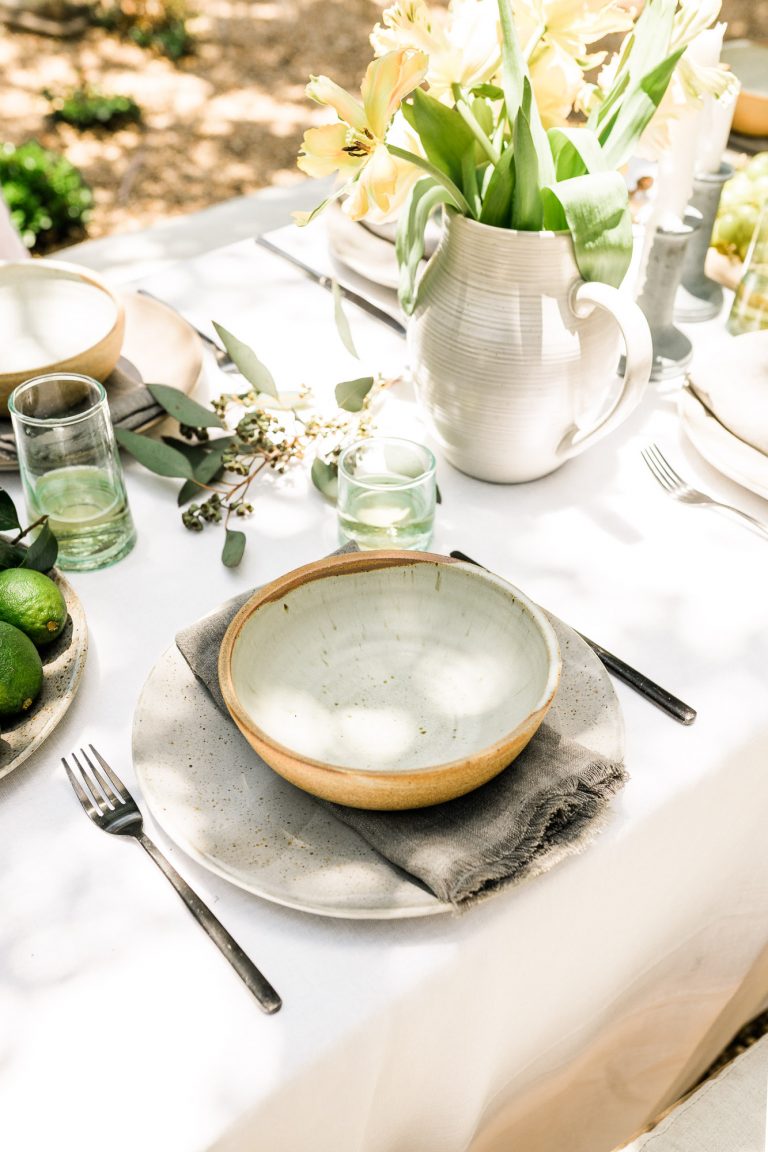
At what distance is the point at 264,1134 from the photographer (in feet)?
2.03

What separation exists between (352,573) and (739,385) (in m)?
0.51

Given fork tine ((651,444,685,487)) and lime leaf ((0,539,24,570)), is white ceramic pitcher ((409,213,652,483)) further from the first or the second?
lime leaf ((0,539,24,570))

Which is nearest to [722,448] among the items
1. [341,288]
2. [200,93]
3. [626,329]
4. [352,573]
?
[626,329]

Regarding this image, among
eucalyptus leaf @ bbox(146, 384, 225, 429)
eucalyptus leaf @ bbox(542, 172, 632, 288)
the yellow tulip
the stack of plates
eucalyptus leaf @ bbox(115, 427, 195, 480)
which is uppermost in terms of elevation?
the yellow tulip

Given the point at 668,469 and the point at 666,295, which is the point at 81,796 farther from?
the point at 666,295

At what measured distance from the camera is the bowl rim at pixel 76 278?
1.03 m

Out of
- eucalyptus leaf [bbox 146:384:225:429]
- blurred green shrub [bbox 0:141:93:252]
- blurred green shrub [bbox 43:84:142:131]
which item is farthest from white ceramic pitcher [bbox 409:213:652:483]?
blurred green shrub [bbox 43:84:142:131]

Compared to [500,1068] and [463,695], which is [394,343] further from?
[500,1068]

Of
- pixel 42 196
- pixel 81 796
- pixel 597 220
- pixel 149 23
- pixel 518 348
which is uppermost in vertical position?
pixel 597 220

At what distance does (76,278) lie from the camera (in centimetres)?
116

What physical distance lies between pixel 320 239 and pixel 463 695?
35.6 inches

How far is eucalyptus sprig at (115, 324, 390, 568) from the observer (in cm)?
105

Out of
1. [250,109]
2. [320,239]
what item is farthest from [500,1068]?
[250,109]

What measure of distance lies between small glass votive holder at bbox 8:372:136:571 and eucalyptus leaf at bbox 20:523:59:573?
4 cm
